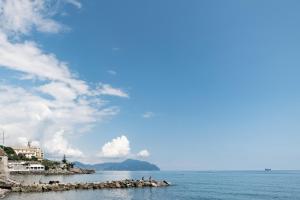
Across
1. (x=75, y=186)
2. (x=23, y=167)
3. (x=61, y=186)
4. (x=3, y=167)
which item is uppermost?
(x=3, y=167)

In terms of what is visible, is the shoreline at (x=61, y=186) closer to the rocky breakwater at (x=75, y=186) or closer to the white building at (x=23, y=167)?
the rocky breakwater at (x=75, y=186)

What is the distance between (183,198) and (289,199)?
22578 millimetres

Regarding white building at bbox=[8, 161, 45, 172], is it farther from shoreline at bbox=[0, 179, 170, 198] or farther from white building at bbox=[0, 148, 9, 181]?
shoreline at bbox=[0, 179, 170, 198]

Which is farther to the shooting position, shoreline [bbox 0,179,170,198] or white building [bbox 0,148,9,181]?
white building [bbox 0,148,9,181]

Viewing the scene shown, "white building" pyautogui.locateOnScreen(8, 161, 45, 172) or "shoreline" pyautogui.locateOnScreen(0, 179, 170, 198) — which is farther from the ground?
"white building" pyautogui.locateOnScreen(8, 161, 45, 172)

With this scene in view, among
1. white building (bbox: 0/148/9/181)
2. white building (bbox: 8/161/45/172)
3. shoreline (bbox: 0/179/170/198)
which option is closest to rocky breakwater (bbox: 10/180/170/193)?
shoreline (bbox: 0/179/170/198)

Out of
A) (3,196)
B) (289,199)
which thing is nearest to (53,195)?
(3,196)

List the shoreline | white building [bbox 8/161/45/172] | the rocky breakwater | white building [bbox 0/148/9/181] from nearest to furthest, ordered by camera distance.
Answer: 1. the shoreline
2. the rocky breakwater
3. white building [bbox 0/148/9/181]
4. white building [bbox 8/161/45/172]

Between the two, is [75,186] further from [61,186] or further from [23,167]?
[23,167]

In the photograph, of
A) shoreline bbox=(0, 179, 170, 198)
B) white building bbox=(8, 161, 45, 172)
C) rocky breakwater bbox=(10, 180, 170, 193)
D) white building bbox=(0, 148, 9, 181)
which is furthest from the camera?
white building bbox=(8, 161, 45, 172)

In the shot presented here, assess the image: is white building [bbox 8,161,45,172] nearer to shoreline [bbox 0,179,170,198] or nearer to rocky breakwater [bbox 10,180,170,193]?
rocky breakwater [bbox 10,180,170,193]

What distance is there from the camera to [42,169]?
199375 millimetres

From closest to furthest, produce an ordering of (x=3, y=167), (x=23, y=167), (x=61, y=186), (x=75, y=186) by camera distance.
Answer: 1. (x=61, y=186)
2. (x=75, y=186)
3. (x=3, y=167)
4. (x=23, y=167)

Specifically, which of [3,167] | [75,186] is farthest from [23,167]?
[75,186]
